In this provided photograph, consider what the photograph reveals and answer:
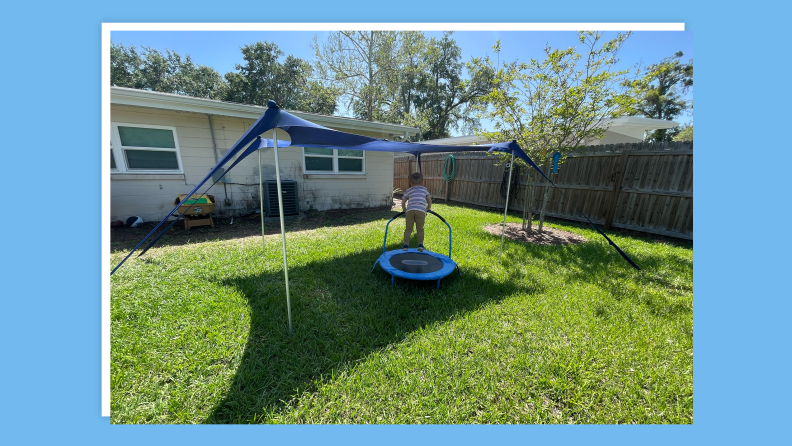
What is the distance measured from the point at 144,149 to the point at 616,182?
1031cm

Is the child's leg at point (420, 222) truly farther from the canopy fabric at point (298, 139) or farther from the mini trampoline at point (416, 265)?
the canopy fabric at point (298, 139)

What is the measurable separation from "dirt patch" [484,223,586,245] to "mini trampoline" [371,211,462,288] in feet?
8.02

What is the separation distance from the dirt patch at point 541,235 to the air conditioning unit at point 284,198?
15.7 ft

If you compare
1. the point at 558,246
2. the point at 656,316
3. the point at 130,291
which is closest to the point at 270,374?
the point at 130,291

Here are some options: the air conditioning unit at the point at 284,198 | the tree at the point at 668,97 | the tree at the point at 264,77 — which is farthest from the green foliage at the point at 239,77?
the tree at the point at 668,97

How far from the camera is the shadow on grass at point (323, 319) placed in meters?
1.74

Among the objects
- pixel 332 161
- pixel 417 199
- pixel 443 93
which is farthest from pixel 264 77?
pixel 417 199

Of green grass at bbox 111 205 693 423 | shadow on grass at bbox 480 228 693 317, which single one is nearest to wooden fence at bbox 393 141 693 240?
shadow on grass at bbox 480 228 693 317

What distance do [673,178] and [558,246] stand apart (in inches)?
115

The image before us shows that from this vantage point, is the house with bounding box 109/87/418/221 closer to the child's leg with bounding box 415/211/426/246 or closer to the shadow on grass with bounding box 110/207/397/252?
the shadow on grass with bounding box 110/207/397/252

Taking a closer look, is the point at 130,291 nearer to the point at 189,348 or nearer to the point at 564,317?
the point at 189,348

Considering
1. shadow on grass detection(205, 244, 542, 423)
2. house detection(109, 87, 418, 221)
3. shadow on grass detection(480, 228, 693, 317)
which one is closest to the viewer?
shadow on grass detection(205, 244, 542, 423)

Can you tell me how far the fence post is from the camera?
5.76 m

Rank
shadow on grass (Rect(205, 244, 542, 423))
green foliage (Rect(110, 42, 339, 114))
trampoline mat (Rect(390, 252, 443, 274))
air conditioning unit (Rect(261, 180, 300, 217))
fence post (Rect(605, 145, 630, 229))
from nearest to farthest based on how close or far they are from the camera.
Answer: shadow on grass (Rect(205, 244, 542, 423)) → trampoline mat (Rect(390, 252, 443, 274)) → fence post (Rect(605, 145, 630, 229)) → air conditioning unit (Rect(261, 180, 300, 217)) → green foliage (Rect(110, 42, 339, 114))
